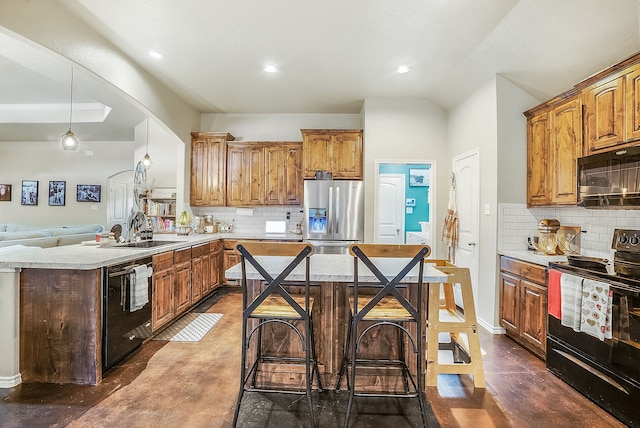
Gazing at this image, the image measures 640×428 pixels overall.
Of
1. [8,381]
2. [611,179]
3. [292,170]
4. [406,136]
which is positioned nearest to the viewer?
[8,381]

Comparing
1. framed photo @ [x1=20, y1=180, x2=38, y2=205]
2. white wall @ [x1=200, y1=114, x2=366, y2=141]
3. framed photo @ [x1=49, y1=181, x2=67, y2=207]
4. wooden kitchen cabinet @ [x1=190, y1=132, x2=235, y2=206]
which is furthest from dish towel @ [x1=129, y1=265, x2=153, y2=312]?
framed photo @ [x1=20, y1=180, x2=38, y2=205]

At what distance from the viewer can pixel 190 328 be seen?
334cm

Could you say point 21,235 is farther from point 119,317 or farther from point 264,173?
point 264,173

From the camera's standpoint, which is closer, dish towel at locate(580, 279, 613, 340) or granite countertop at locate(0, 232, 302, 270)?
dish towel at locate(580, 279, 613, 340)

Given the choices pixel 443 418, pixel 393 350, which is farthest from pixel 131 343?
pixel 443 418

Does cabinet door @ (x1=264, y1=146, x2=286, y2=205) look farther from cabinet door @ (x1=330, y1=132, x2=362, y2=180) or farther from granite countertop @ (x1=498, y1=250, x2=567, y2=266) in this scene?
granite countertop @ (x1=498, y1=250, x2=567, y2=266)

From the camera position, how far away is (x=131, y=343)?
2.63 meters

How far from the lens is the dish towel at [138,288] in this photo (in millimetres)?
2551

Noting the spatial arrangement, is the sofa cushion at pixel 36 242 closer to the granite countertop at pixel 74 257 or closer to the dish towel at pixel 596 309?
the granite countertop at pixel 74 257

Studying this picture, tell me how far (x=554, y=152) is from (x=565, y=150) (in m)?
0.13


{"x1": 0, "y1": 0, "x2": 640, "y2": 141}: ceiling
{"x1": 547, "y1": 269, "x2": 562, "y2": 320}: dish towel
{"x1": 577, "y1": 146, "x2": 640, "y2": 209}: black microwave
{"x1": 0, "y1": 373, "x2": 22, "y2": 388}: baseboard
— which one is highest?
{"x1": 0, "y1": 0, "x2": 640, "y2": 141}: ceiling

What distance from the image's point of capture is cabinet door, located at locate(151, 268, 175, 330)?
118 inches

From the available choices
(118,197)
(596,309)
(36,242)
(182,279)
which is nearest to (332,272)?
(596,309)

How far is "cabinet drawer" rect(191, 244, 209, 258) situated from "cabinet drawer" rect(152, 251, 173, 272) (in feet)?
1.83
